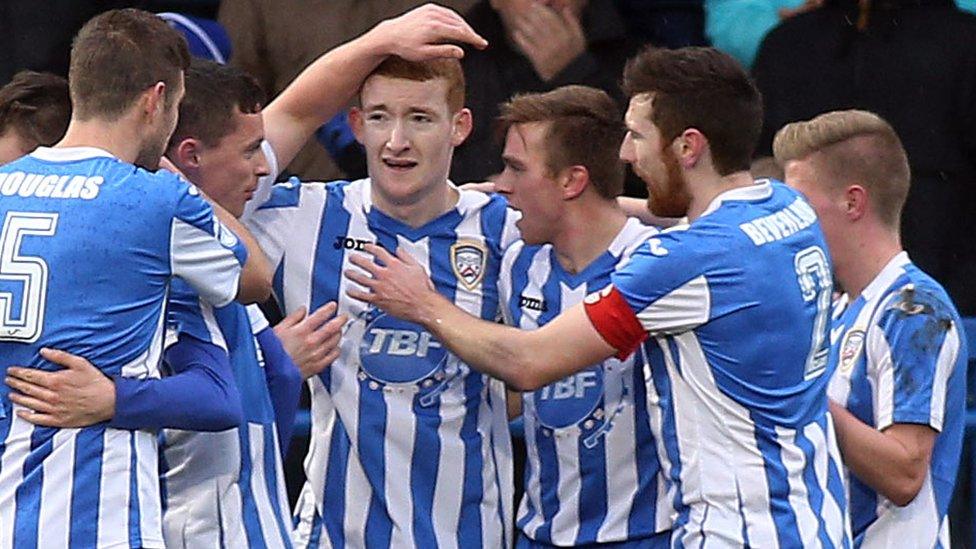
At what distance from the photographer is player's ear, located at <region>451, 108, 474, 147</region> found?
19.0ft

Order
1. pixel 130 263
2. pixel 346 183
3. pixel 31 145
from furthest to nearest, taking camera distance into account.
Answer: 1. pixel 346 183
2. pixel 31 145
3. pixel 130 263

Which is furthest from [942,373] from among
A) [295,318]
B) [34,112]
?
[34,112]

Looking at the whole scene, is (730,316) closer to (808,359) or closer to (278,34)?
(808,359)

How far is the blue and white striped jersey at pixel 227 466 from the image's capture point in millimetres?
4902

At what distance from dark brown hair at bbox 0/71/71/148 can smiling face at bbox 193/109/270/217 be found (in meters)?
0.41

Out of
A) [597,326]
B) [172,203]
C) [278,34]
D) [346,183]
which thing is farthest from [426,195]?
[278,34]

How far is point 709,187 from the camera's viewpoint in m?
5.21

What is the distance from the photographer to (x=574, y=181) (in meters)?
5.75

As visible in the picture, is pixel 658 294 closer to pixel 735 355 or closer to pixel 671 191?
pixel 735 355

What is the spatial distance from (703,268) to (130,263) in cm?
133

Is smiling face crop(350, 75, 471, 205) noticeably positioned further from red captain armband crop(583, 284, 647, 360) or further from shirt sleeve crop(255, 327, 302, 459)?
red captain armband crop(583, 284, 647, 360)

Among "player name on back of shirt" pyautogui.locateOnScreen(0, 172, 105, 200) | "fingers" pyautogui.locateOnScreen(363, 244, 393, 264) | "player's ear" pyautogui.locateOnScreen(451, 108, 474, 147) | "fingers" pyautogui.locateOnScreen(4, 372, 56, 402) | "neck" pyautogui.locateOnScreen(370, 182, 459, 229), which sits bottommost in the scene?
"fingers" pyautogui.locateOnScreen(4, 372, 56, 402)

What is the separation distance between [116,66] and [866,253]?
81.1 inches

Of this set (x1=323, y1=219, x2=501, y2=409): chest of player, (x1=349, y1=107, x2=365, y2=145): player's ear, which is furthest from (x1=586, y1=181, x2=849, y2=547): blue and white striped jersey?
(x1=349, y1=107, x2=365, y2=145): player's ear
